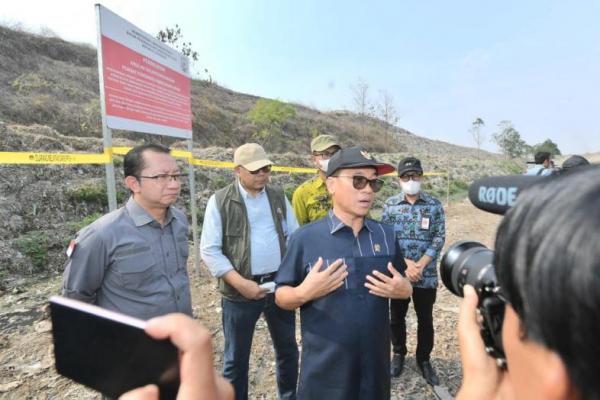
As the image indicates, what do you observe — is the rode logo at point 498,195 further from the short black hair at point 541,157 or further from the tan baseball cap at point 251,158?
the short black hair at point 541,157

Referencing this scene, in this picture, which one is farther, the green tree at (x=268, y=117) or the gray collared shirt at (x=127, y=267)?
the green tree at (x=268, y=117)

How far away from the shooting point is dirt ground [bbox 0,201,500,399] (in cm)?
296

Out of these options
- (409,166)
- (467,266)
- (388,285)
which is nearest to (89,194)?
(409,166)

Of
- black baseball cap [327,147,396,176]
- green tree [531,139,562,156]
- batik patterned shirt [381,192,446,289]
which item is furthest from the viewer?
green tree [531,139,562,156]

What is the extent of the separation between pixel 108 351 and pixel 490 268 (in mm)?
911

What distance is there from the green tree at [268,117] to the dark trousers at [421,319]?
21405 millimetres

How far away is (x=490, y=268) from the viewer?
3.02 feet

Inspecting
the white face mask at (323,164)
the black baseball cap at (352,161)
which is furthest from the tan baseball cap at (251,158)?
the black baseball cap at (352,161)

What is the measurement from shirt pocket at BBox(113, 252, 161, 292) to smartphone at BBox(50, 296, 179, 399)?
1.20 meters

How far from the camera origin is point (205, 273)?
18.2 feet

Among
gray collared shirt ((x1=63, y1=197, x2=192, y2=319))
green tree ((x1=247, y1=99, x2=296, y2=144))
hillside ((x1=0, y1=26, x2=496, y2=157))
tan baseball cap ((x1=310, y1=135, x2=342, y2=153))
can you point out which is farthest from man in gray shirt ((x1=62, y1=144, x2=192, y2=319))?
green tree ((x1=247, y1=99, x2=296, y2=144))

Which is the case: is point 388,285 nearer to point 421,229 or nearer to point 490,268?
point 490,268

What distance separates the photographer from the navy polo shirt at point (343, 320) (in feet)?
6.04

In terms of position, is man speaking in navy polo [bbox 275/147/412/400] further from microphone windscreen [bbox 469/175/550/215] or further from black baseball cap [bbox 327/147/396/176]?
microphone windscreen [bbox 469/175/550/215]
